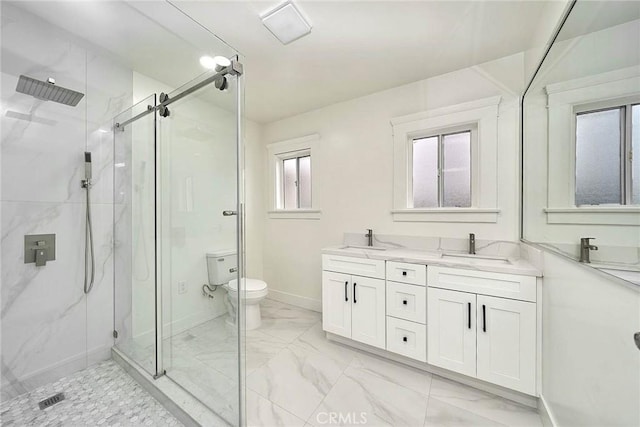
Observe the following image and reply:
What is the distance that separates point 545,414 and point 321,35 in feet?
8.55

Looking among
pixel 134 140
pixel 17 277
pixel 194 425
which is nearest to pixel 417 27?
pixel 134 140

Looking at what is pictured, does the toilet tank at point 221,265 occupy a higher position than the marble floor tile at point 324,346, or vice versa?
the toilet tank at point 221,265

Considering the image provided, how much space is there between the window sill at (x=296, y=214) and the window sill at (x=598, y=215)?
1.96m

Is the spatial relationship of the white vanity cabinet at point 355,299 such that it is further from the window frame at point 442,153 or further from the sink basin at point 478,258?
the window frame at point 442,153

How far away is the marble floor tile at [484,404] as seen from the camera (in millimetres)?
1303

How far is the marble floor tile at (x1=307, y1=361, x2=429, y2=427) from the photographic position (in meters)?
1.30

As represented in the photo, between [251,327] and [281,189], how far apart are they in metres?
1.69

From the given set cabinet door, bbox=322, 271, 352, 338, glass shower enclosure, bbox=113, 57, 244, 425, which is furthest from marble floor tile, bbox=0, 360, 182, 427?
cabinet door, bbox=322, 271, 352, 338

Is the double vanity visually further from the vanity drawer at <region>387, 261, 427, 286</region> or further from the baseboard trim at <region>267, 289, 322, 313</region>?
the baseboard trim at <region>267, 289, 322, 313</region>

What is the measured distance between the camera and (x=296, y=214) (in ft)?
9.52

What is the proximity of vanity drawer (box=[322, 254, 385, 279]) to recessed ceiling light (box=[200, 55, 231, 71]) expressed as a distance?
157 cm

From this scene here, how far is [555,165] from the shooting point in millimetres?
1184

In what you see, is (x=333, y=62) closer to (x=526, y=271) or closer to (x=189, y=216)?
(x=189, y=216)

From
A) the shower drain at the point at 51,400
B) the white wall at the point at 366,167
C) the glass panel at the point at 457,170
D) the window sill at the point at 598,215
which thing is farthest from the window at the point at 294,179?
the shower drain at the point at 51,400
